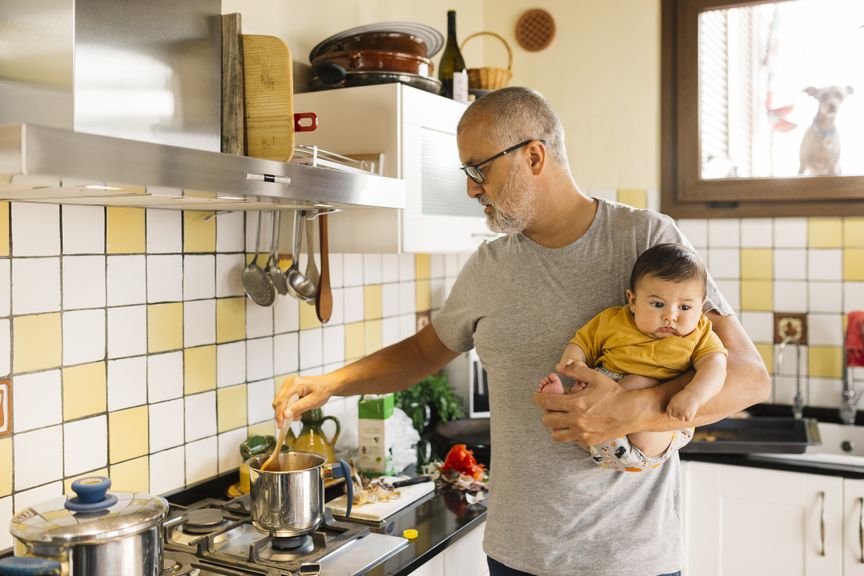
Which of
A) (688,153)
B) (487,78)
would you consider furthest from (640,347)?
(688,153)

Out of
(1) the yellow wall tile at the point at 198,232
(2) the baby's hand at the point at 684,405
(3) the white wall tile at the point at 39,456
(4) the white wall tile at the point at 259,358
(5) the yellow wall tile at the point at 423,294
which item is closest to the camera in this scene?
(2) the baby's hand at the point at 684,405

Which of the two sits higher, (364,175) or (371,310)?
(364,175)

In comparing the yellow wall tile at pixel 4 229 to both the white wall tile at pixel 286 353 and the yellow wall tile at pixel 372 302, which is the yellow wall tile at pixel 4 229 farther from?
the yellow wall tile at pixel 372 302

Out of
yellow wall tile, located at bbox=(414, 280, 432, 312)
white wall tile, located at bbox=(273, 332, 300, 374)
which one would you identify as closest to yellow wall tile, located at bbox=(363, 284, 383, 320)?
yellow wall tile, located at bbox=(414, 280, 432, 312)

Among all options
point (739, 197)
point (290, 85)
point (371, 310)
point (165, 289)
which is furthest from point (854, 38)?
point (165, 289)

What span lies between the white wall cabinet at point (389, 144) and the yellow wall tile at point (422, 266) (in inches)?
27.0

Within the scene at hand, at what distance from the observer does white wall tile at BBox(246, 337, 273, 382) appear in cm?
218

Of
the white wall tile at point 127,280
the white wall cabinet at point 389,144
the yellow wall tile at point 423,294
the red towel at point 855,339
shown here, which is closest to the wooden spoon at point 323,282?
the white wall cabinet at point 389,144

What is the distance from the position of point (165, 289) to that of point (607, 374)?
103cm

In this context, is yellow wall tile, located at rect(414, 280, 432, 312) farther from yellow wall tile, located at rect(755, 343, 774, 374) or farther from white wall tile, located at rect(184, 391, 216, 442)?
yellow wall tile, located at rect(755, 343, 774, 374)

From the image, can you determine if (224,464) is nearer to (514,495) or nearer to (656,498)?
(514,495)

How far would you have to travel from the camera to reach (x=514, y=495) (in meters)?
1.69

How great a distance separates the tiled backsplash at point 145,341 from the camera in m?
1.61

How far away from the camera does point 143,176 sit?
119 centimetres
